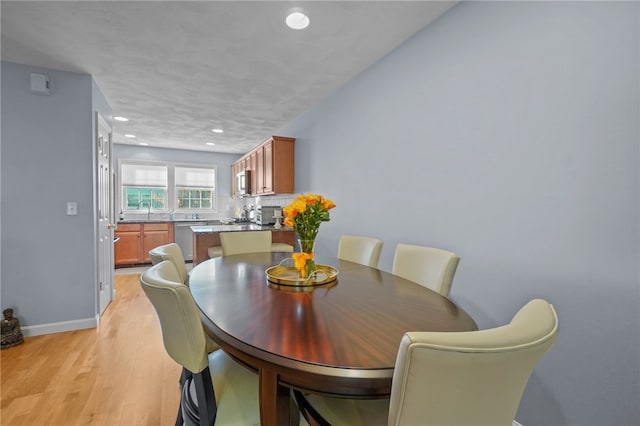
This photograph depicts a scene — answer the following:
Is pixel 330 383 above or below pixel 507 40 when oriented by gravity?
below

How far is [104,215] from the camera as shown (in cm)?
330

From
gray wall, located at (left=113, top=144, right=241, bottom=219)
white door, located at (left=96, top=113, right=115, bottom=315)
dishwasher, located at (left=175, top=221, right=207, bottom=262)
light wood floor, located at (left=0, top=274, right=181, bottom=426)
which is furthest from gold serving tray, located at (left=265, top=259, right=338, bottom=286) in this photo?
gray wall, located at (left=113, top=144, right=241, bottom=219)

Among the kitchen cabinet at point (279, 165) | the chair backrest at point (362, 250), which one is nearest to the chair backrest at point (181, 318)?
the chair backrest at point (362, 250)

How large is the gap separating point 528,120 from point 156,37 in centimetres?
253

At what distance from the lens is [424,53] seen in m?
2.14

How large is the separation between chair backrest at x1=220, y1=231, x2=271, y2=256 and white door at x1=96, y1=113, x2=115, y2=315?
4.82 feet

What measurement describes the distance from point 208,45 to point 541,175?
243 cm

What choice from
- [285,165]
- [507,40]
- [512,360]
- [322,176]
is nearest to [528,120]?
[507,40]

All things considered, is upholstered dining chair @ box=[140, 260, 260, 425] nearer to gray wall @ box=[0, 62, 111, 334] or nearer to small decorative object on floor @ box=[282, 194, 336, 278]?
small decorative object on floor @ box=[282, 194, 336, 278]

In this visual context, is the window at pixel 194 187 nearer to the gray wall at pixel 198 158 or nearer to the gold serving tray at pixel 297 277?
the gray wall at pixel 198 158

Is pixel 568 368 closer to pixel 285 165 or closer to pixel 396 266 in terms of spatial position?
pixel 396 266

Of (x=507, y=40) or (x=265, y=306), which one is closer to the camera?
(x=265, y=306)

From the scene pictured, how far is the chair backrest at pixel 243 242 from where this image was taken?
8.84 feet

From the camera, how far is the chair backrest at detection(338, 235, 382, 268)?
2109 millimetres
